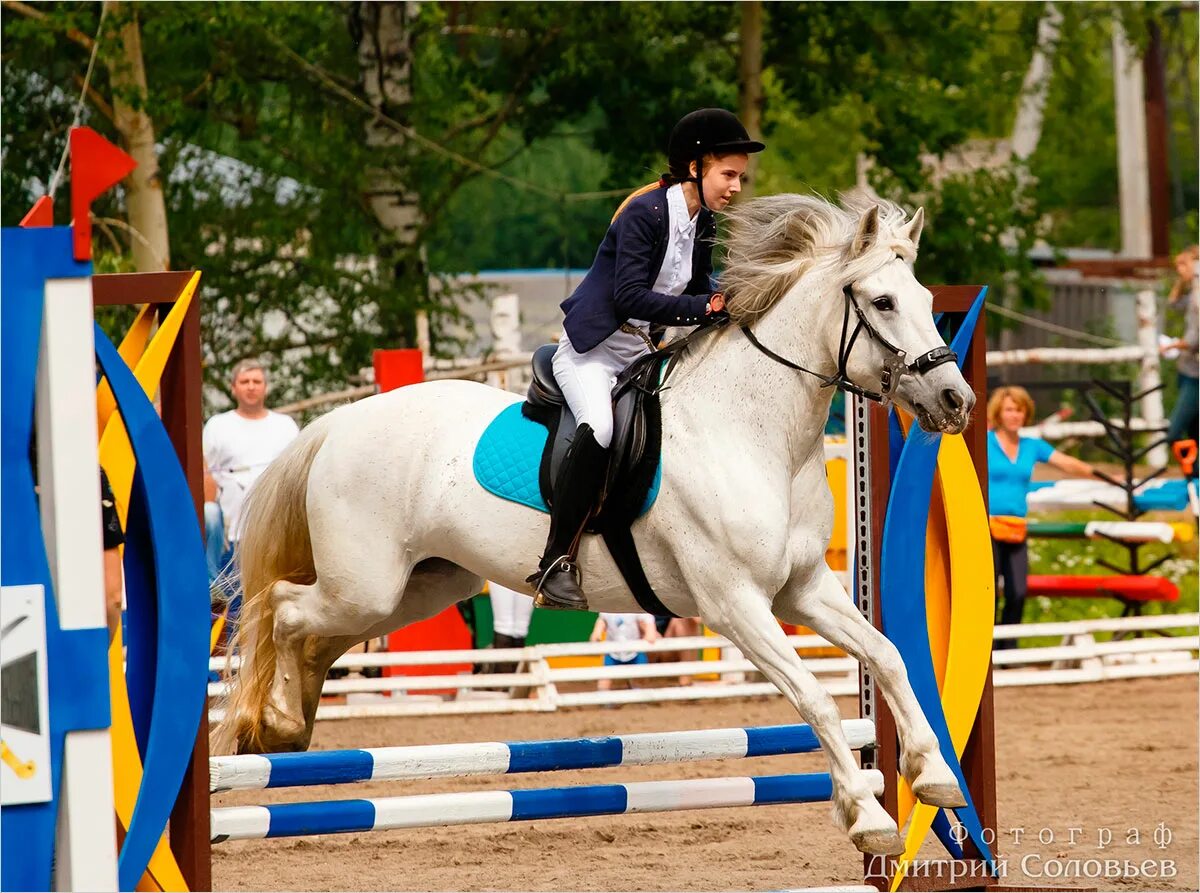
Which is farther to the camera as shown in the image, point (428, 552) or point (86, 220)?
point (428, 552)

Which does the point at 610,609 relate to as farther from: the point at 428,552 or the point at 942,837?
the point at 942,837

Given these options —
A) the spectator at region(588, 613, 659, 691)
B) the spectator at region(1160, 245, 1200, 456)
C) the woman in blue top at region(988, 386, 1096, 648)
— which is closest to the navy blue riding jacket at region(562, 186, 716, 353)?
the spectator at region(588, 613, 659, 691)

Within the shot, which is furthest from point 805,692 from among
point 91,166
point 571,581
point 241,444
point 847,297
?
point 241,444

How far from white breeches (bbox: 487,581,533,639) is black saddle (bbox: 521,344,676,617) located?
4.43m

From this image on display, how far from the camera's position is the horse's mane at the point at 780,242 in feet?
15.6

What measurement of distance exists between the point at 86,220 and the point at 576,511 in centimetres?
163

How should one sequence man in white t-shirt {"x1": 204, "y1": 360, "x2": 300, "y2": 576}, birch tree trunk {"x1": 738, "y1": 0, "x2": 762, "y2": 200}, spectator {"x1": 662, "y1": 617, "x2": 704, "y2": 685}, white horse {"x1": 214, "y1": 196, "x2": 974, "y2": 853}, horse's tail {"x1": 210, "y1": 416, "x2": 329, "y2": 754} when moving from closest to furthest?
white horse {"x1": 214, "y1": 196, "x2": 974, "y2": 853}
horse's tail {"x1": 210, "y1": 416, "x2": 329, "y2": 754}
man in white t-shirt {"x1": 204, "y1": 360, "x2": 300, "y2": 576}
spectator {"x1": 662, "y1": 617, "x2": 704, "y2": 685}
birch tree trunk {"x1": 738, "y1": 0, "x2": 762, "y2": 200}

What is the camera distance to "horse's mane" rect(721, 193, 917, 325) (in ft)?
15.6

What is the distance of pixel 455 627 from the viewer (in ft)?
30.0

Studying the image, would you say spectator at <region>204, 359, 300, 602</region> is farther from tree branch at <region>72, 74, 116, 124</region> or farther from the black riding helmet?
the black riding helmet

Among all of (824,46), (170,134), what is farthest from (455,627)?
(824,46)

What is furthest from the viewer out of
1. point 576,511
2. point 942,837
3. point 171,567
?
point 942,837

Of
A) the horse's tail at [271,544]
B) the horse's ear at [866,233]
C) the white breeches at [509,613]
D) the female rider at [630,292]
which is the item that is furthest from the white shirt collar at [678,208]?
the white breeches at [509,613]

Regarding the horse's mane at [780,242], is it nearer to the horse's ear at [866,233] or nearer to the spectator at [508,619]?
the horse's ear at [866,233]
